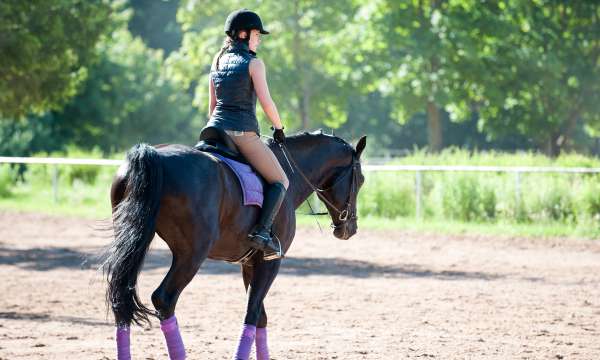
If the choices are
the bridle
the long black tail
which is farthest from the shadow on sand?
the long black tail

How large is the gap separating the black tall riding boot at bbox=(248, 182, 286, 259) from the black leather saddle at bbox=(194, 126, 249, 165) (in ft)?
1.11

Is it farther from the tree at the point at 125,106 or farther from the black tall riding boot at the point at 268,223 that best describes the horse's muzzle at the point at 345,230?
the tree at the point at 125,106

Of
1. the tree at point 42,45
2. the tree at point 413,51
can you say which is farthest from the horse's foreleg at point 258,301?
the tree at point 413,51

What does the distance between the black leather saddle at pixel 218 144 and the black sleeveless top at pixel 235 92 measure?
5 cm

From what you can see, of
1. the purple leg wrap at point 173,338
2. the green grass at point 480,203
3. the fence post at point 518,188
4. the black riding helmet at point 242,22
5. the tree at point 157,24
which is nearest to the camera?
the purple leg wrap at point 173,338

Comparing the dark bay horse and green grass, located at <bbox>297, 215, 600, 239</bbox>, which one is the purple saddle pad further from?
green grass, located at <bbox>297, 215, 600, 239</bbox>

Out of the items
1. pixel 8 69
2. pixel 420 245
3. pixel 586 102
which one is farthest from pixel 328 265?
pixel 586 102

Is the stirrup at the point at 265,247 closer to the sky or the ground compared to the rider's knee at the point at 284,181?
closer to the ground

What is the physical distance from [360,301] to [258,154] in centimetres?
487

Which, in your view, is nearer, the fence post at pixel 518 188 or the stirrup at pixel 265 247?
the stirrup at pixel 265 247

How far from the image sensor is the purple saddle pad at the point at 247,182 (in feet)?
22.7

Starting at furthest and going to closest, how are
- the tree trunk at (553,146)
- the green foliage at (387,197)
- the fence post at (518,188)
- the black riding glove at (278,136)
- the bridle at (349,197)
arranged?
the tree trunk at (553,146), the green foliage at (387,197), the fence post at (518,188), the bridle at (349,197), the black riding glove at (278,136)

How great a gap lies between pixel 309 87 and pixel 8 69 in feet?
70.3

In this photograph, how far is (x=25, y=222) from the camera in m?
22.7
